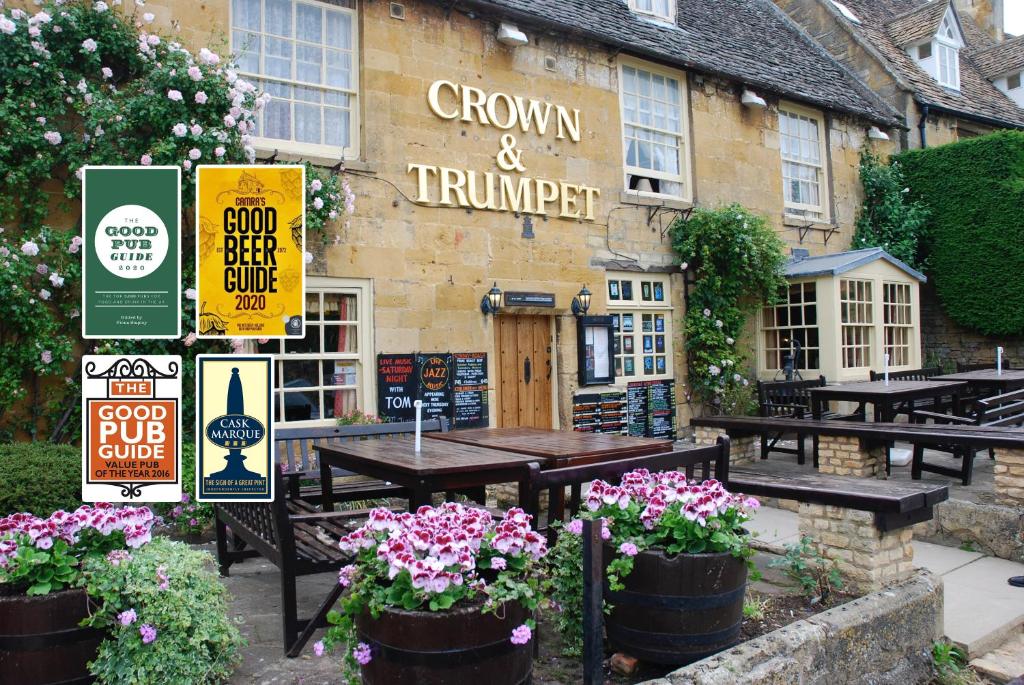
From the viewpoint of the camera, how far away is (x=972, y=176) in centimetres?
1459

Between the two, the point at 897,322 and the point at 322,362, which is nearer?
the point at 322,362

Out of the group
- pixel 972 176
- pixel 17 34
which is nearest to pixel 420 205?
pixel 17 34

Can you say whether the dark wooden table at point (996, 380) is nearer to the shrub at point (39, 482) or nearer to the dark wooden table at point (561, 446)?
the dark wooden table at point (561, 446)

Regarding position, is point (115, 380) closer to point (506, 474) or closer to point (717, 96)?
point (506, 474)

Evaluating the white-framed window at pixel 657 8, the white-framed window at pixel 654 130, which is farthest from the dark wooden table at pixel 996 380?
the white-framed window at pixel 657 8

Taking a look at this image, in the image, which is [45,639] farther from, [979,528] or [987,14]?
[987,14]

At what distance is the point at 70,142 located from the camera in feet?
23.1

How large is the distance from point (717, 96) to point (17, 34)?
32.3 ft

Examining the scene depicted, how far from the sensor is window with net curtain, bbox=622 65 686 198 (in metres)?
11.8

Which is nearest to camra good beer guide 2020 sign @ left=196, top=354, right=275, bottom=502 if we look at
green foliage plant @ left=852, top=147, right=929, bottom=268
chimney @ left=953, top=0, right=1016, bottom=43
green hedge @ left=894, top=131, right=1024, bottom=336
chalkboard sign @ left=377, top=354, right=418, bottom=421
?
chalkboard sign @ left=377, top=354, right=418, bottom=421

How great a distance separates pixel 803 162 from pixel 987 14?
13.4m

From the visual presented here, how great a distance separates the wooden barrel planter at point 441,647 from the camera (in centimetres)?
285

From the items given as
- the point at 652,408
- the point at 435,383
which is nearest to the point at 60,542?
the point at 435,383

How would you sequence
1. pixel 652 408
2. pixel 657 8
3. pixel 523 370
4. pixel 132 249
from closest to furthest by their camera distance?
1. pixel 132 249
2. pixel 523 370
3. pixel 652 408
4. pixel 657 8
